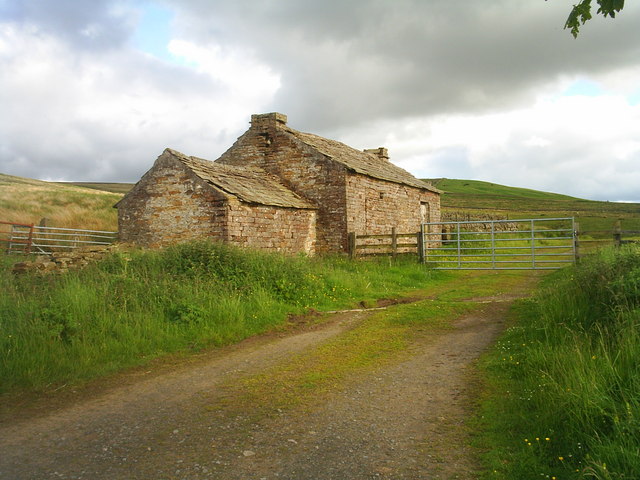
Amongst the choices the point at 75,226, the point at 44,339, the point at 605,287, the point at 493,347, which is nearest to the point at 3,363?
the point at 44,339

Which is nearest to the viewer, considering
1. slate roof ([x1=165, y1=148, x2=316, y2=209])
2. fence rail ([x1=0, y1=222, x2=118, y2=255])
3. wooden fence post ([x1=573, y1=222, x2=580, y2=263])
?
slate roof ([x1=165, y1=148, x2=316, y2=209])

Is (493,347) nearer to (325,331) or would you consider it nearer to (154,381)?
(325,331)

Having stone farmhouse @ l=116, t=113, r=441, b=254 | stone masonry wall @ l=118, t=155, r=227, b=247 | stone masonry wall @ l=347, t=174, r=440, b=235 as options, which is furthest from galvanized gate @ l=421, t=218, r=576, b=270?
stone masonry wall @ l=118, t=155, r=227, b=247

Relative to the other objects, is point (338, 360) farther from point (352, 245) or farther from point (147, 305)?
point (352, 245)

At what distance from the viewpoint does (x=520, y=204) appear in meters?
65.2

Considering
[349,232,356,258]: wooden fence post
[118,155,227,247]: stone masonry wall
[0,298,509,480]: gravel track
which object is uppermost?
[118,155,227,247]: stone masonry wall

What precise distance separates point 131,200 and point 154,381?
463 inches

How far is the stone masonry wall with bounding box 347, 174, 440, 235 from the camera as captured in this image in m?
18.5

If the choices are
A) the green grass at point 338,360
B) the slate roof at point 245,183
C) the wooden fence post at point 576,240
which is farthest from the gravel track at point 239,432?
the wooden fence post at point 576,240

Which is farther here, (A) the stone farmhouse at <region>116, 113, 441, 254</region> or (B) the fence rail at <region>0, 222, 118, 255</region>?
(B) the fence rail at <region>0, 222, 118, 255</region>

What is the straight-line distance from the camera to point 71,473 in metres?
3.65

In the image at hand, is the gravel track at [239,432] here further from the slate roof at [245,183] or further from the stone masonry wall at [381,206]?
the stone masonry wall at [381,206]

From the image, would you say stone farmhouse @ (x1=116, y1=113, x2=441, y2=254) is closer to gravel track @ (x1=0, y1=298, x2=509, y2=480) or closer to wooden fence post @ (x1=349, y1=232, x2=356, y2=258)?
wooden fence post @ (x1=349, y1=232, x2=356, y2=258)

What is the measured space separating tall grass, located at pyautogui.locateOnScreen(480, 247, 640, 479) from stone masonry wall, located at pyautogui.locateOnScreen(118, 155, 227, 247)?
1000cm
